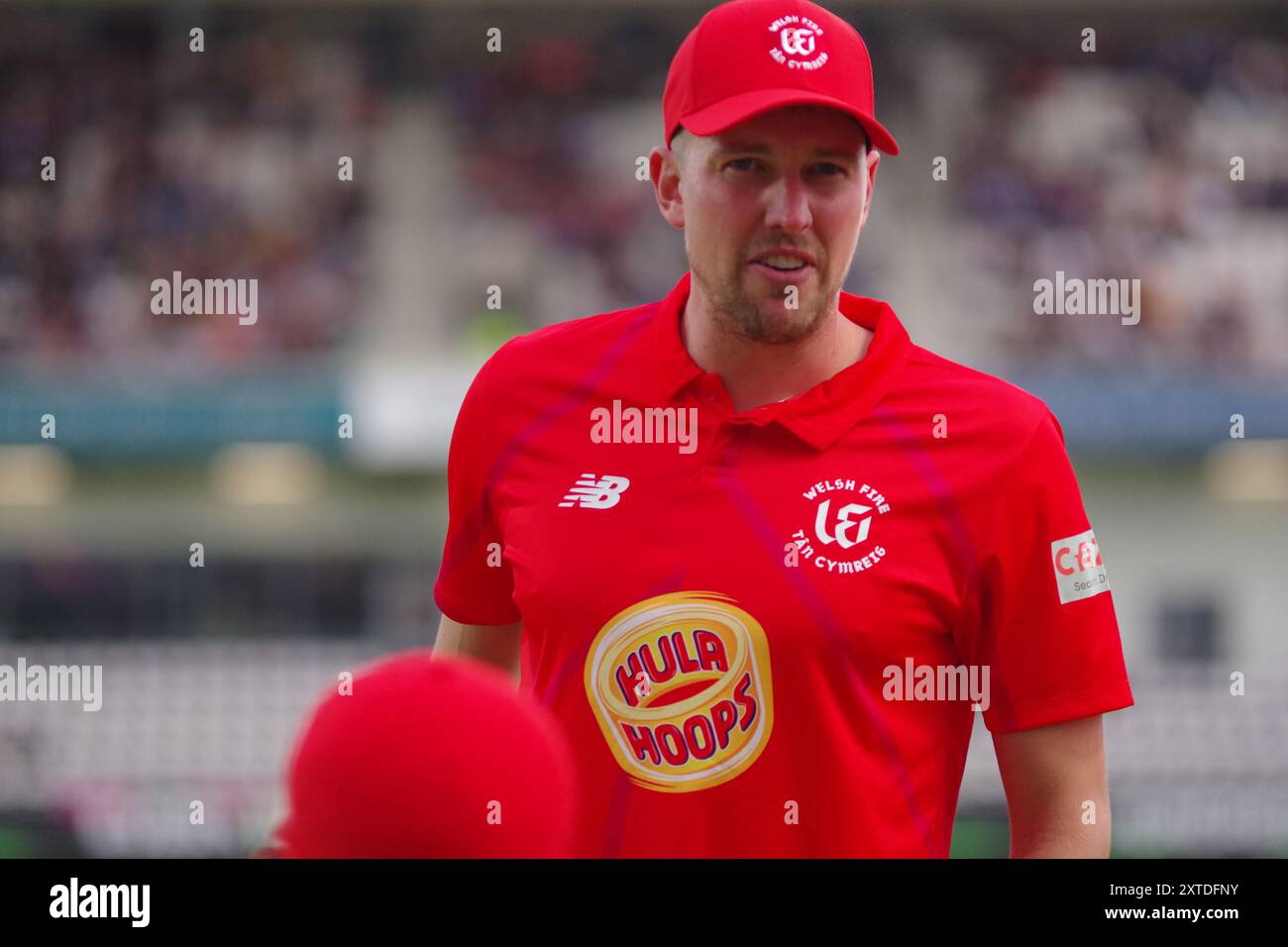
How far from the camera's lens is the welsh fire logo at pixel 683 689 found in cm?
202

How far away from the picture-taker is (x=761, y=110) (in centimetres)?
206

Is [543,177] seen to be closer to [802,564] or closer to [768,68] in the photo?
[768,68]

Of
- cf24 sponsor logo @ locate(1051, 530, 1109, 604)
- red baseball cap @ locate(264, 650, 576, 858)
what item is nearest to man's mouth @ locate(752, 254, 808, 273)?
cf24 sponsor logo @ locate(1051, 530, 1109, 604)

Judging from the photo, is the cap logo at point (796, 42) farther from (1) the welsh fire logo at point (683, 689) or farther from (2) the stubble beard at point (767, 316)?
(1) the welsh fire logo at point (683, 689)

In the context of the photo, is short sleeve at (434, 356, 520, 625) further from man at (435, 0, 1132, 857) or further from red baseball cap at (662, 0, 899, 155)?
red baseball cap at (662, 0, 899, 155)

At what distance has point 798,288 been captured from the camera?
2107mm

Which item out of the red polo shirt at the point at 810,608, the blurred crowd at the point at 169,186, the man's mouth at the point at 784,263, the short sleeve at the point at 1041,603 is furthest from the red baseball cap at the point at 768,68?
the blurred crowd at the point at 169,186

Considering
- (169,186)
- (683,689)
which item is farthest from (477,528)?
(169,186)

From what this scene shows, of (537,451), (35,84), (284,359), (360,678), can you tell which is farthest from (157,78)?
(360,678)


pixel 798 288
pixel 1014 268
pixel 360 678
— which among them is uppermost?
pixel 1014 268

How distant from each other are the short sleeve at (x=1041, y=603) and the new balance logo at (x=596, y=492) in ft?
1.47

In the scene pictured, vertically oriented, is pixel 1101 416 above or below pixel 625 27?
below
